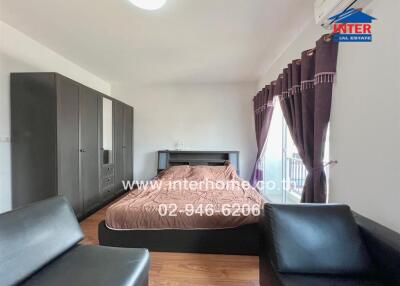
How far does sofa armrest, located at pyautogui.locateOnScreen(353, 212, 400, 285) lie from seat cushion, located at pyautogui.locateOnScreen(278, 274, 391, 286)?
82mm

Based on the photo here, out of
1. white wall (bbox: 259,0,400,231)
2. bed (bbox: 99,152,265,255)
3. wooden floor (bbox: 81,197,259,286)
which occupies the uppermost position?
white wall (bbox: 259,0,400,231)

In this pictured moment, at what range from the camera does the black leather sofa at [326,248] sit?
3.45ft

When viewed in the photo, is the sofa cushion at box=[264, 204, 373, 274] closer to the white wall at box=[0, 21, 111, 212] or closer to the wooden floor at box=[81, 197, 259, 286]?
the wooden floor at box=[81, 197, 259, 286]

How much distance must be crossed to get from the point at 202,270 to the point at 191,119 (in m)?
3.17

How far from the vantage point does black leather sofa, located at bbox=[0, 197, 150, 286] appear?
3.45 feet

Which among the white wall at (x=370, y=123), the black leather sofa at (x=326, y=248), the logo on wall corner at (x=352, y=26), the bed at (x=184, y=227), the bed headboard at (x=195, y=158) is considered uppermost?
the logo on wall corner at (x=352, y=26)

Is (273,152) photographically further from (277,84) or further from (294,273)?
(294,273)

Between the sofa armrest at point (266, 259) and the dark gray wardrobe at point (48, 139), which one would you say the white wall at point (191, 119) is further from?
the sofa armrest at point (266, 259)

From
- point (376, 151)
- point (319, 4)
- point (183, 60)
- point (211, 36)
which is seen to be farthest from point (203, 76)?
point (376, 151)

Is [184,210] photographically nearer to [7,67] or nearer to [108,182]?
[108,182]

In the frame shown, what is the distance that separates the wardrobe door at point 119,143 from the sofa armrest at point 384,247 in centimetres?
375

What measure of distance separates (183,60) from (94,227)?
282cm

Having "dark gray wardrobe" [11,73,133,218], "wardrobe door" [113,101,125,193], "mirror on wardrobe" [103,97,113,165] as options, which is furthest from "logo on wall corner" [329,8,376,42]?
"wardrobe door" [113,101,125,193]

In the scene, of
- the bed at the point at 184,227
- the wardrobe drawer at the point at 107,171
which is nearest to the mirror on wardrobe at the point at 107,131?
the wardrobe drawer at the point at 107,171
